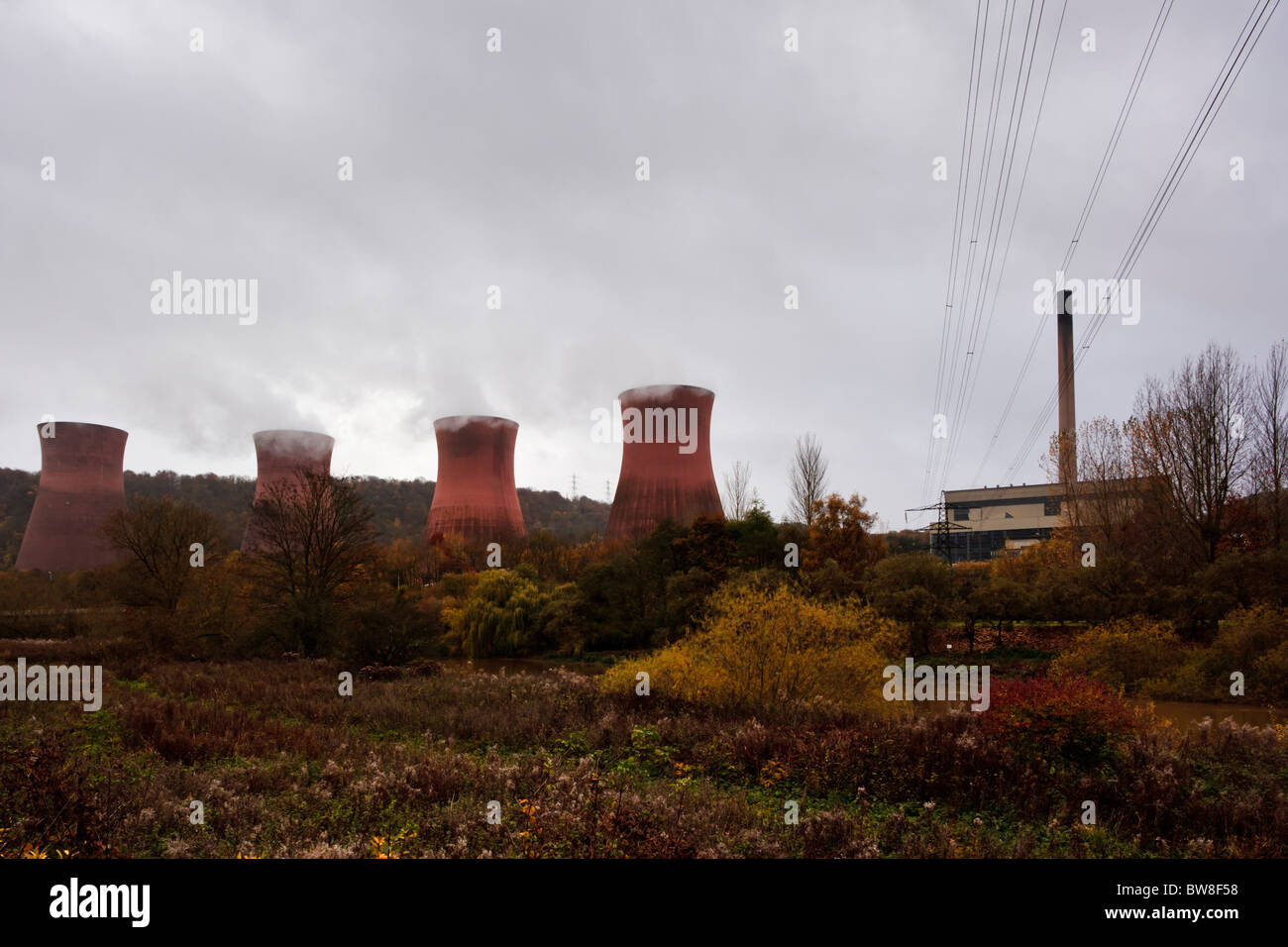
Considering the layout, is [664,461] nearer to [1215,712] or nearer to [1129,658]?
[1129,658]

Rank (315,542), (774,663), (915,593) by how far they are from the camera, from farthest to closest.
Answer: (315,542), (915,593), (774,663)

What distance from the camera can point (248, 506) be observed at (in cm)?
4438

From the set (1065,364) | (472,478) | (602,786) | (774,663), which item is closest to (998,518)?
(1065,364)

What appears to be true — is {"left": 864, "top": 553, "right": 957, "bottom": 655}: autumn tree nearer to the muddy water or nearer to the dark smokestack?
the muddy water

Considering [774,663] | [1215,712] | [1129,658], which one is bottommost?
[1215,712]

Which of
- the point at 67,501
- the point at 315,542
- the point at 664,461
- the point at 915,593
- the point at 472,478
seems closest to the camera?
the point at 915,593

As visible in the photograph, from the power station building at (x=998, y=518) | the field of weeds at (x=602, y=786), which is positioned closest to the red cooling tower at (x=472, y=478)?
the field of weeds at (x=602, y=786)

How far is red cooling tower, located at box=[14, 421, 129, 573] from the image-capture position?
34.2 meters

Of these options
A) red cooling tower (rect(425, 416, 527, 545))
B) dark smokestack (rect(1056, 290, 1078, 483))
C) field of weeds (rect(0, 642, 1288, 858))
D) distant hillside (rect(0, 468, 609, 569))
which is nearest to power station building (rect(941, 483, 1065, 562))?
dark smokestack (rect(1056, 290, 1078, 483))

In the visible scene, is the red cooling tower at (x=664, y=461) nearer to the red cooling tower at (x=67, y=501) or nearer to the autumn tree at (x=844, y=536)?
the autumn tree at (x=844, y=536)

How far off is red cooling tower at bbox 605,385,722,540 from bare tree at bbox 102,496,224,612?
15.6 metres

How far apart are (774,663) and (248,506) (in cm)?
4224

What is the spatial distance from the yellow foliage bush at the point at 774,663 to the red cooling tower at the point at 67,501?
111ft

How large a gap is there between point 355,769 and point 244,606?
14.6m
